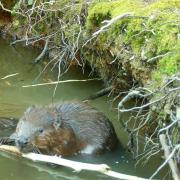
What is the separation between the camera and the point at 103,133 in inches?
217

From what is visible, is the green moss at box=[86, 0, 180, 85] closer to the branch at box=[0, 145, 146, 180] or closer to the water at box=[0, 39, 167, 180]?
the water at box=[0, 39, 167, 180]

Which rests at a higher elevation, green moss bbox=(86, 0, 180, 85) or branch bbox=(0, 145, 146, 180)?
green moss bbox=(86, 0, 180, 85)

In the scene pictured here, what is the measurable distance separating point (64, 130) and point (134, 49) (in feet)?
3.21

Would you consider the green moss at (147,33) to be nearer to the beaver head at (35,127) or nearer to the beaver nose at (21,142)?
the beaver head at (35,127)

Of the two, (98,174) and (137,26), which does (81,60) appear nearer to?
(137,26)

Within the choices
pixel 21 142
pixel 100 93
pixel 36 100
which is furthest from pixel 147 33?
pixel 36 100

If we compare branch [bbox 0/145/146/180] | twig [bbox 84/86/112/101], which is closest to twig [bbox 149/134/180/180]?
branch [bbox 0/145/146/180]

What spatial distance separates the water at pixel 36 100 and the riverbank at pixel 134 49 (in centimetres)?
17

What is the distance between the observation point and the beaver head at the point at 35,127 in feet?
16.3

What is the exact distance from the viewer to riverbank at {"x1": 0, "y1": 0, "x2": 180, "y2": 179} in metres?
4.63

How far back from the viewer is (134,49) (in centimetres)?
540

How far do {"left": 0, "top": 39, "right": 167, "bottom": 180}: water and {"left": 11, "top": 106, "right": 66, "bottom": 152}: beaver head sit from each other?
0.22m

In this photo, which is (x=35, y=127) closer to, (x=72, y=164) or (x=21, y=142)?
(x=21, y=142)

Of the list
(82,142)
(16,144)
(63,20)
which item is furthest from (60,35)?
(16,144)
